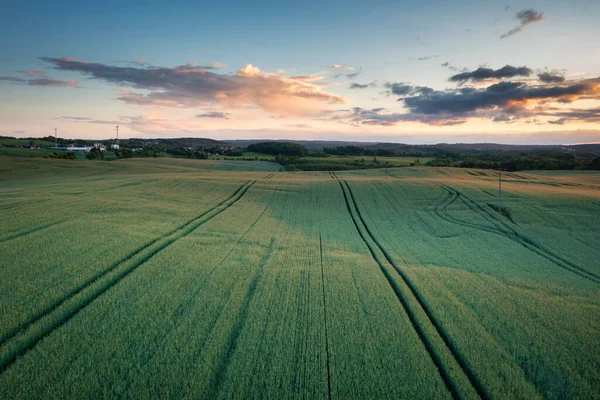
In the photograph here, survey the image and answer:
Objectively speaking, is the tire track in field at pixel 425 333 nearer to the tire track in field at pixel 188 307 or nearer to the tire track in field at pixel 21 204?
the tire track in field at pixel 188 307

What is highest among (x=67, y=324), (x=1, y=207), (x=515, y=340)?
(x=1, y=207)

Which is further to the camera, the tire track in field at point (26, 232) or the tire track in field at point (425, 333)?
the tire track in field at point (26, 232)

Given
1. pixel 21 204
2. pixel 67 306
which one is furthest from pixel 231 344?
pixel 21 204

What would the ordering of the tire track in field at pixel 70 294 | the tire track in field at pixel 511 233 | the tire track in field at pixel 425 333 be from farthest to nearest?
1. the tire track in field at pixel 511 233
2. the tire track in field at pixel 70 294
3. the tire track in field at pixel 425 333

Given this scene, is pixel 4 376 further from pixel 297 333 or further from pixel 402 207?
pixel 402 207

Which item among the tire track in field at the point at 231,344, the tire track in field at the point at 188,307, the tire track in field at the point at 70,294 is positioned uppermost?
the tire track in field at the point at 70,294

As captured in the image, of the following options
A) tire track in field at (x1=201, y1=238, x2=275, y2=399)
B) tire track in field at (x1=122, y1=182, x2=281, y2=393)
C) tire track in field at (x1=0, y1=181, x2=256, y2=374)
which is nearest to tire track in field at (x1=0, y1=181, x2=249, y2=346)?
tire track in field at (x1=0, y1=181, x2=256, y2=374)

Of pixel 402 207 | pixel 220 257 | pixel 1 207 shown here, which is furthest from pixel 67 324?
pixel 402 207

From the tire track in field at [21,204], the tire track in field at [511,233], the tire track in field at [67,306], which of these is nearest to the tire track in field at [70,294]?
the tire track in field at [67,306]
